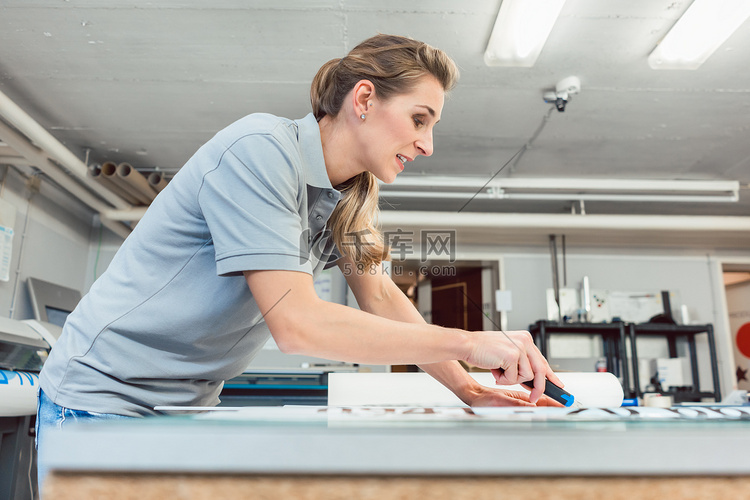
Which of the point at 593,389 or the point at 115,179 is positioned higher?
the point at 115,179

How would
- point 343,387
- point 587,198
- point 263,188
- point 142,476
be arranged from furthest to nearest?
1. point 587,198
2. point 343,387
3. point 263,188
4. point 142,476

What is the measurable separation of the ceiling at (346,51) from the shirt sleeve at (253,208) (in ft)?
6.47

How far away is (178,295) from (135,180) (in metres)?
3.30

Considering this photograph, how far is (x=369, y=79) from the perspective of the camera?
2.79 feet

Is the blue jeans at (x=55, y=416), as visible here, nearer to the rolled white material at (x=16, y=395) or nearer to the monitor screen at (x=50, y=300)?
the rolled white material at (x=16, y=395)

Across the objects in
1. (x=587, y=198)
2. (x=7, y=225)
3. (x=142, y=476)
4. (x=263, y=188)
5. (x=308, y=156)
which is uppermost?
(x=587, y=198)

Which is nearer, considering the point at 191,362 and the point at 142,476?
the point at 142,476

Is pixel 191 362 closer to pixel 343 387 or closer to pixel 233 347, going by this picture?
pixel 233 347

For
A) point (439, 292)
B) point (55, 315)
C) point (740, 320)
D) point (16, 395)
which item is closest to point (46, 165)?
point (55, 315)

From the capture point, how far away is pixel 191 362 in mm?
723

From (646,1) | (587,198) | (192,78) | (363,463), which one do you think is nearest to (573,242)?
(587,198)

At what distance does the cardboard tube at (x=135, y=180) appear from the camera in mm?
3539

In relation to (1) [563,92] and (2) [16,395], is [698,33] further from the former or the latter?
(2) [16,395]

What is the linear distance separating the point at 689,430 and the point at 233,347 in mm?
581
